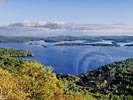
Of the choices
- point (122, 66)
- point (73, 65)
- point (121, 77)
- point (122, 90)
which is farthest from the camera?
point (73, 65)

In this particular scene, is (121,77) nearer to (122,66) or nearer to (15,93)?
(122,66)

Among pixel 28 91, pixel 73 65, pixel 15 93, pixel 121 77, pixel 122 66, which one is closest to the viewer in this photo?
pixel 15 93

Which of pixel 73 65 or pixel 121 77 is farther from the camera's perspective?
pixel 73 65

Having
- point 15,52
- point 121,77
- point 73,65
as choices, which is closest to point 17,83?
point 121,77

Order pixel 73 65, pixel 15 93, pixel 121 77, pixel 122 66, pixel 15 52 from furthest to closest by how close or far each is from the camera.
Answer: pixel 15 52 < pixel 73 65 < pixel 122 66 < pixel 121 77 < pixel 15 93

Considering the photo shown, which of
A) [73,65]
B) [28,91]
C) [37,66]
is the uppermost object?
[37,66]

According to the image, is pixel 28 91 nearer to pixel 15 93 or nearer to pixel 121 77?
pixel 15 93

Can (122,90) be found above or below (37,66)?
below

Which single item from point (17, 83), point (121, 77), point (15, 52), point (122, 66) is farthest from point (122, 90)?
point (15, 52)

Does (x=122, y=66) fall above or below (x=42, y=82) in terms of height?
below
